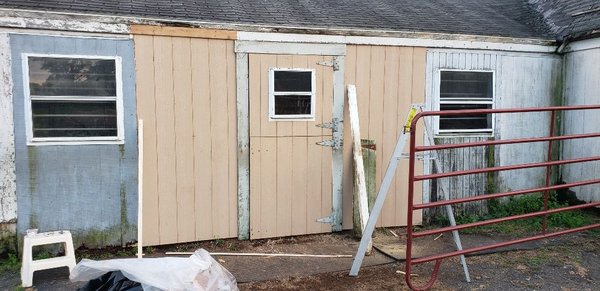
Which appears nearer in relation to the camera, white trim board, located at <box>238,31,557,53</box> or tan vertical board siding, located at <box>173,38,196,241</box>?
tan vertical board siding, located at <box>173,38,196,241</box>

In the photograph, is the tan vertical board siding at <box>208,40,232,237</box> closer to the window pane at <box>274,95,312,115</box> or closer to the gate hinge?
the window pane at <box>274,95,312,115</box>

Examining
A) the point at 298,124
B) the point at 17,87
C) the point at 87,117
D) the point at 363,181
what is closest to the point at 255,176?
the point at 298,124

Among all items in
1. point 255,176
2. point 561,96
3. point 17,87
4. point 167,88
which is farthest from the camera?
point 561,96

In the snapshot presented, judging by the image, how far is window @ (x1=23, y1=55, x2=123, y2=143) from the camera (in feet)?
14.9

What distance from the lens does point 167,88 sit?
495cm

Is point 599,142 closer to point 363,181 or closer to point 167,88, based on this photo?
point 363,181

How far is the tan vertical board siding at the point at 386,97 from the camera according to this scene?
5.64 m

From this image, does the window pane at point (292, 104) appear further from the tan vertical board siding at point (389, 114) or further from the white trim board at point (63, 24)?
the white trim board at point (63, 24)

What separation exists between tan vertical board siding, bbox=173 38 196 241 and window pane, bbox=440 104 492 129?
3282mm

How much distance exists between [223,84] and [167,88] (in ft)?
2.01

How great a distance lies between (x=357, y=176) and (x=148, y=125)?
2.38m

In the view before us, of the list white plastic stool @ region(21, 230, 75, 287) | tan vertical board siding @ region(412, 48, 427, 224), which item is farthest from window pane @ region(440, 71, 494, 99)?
white plastic stool @ region(21, 230, 75, 287)

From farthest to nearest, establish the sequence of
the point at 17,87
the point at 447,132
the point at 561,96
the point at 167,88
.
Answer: the point at 561,96 → the point at 447,132 → the point at 167,88 → the point at 17,87

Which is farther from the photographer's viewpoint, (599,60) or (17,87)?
(599,60)
